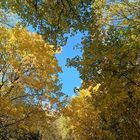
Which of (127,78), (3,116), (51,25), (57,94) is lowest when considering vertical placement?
(51,25)

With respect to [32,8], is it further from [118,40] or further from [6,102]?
[6,102]

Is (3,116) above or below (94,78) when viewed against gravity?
above

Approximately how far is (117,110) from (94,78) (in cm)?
877

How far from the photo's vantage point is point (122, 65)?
15391 mm

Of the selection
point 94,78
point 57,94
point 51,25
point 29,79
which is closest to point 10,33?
point 29,79

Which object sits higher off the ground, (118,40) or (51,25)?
(118,40)

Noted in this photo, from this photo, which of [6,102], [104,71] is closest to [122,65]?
[104,71]

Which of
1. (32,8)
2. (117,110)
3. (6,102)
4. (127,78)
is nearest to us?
(32,8)

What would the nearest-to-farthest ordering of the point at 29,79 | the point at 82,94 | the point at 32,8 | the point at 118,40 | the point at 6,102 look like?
the point at 32,8 < the point at 118,40 < the point at 6,102 < the point at 29,79 < the point at 82,94

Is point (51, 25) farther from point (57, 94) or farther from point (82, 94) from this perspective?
point (82, 94)

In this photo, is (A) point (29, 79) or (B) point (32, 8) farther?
(A) point (29, 79)

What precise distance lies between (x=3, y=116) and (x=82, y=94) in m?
14.7

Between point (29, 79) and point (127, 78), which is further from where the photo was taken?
point (29, 79)

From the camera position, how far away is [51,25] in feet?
37.1
